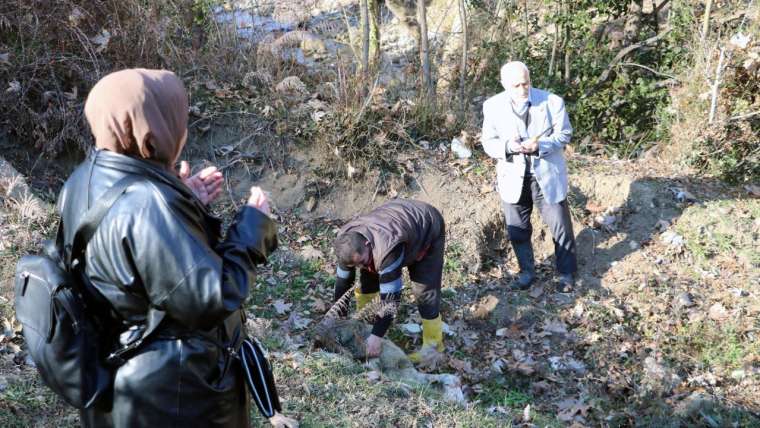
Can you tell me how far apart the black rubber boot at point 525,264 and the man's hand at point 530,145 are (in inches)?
41.2

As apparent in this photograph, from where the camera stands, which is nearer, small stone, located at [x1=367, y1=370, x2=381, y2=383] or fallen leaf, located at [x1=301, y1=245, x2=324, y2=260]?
small stone, located at [x1=367, y1=370, x2=381, y2=383]

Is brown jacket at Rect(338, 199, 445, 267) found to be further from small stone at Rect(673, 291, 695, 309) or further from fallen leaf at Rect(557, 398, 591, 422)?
small stone at Rect(673, 291, 695, 309)

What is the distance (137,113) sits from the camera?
1.97 m

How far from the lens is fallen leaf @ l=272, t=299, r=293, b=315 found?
18.8ft

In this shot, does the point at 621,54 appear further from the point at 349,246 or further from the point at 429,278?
the point at 349,246

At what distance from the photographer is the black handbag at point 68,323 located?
6.59 ft

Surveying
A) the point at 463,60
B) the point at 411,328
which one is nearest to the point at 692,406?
the point at 411,328

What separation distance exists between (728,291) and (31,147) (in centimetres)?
733

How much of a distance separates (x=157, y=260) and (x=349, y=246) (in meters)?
2.86

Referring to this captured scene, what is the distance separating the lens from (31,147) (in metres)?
6.95

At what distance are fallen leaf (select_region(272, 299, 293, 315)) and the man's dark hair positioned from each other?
118 cm

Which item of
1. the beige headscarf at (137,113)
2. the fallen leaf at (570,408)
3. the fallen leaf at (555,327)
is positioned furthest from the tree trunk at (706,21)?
the beige headscarf at (137,113)

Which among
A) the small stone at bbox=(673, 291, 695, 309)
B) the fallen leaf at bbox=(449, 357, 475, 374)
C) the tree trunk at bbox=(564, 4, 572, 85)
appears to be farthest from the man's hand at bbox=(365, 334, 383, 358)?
the tree trunk at bbox=(564, 4, 572, 85)

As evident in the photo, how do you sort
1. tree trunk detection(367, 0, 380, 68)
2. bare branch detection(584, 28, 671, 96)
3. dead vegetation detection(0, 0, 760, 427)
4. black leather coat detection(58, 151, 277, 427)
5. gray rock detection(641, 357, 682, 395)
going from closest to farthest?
black leather coat detection(58, 151, 277, 427), dead vegetation detection(0, 0, 760, 427), gray rock detection(641, 357, 682, 395), tree trunk detection(367, 0, 380, 68), bare branch detection(584, 28, 671, 96)
